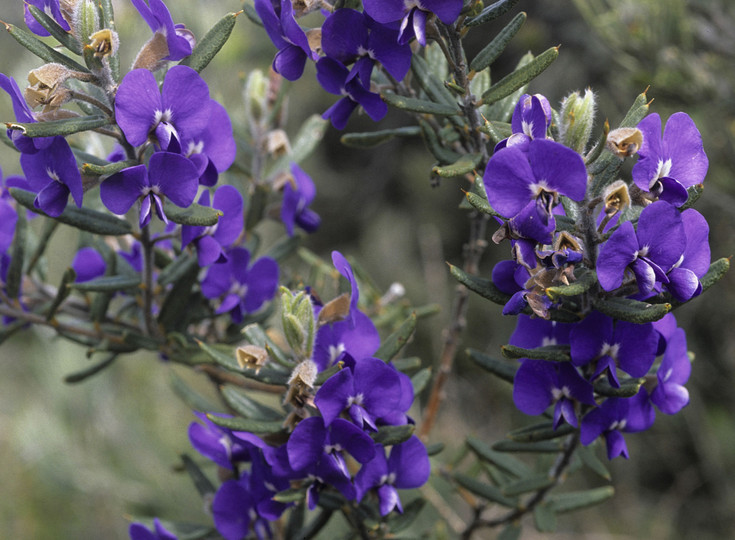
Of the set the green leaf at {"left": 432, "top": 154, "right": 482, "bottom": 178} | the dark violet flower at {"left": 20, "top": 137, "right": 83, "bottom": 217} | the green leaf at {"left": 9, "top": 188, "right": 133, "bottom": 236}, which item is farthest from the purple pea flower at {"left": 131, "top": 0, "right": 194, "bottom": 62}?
the green leaf at {"left": 432, "top": 154, "right": 482, "bottom": 178}

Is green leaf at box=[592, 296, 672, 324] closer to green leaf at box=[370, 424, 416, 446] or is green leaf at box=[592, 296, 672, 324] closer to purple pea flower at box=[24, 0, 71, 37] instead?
green leaf at box=[370, 424, 416, 446]

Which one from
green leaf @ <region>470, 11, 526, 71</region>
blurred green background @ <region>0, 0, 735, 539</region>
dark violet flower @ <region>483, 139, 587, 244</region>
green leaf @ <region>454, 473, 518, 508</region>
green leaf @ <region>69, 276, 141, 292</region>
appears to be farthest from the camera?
blurred green background @ <region>0, 0, 735, 539</region>

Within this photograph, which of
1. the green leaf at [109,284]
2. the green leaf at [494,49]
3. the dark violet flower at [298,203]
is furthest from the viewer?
the dark violet flower at [298,203]

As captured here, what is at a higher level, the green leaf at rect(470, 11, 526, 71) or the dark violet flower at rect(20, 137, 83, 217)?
the green leaf at rect(470, 11, 526, 71)

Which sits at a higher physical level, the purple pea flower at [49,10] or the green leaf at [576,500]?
the purple pea flower at [49,10]

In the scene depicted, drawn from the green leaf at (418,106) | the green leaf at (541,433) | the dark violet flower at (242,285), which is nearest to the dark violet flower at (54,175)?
the dark violet flower at (242,285)

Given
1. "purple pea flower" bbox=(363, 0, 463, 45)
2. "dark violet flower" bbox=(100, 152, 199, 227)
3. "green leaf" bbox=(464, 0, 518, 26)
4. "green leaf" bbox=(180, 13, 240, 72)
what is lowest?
"dark violet flower" bbox=(100, 152, 199, 227)

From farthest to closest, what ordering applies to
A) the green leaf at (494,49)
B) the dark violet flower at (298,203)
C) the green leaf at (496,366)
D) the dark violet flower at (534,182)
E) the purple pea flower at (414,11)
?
the dark violet flower at (298,203)
the green leaf at (496,366)
the green leaf at (494,49)
the purple pea flower at (414,11)
the dark violet flower at (534,182)

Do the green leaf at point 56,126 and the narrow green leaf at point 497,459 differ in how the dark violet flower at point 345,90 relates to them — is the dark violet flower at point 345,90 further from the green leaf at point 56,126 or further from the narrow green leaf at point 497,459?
the narrow green leaf at point 497,459
